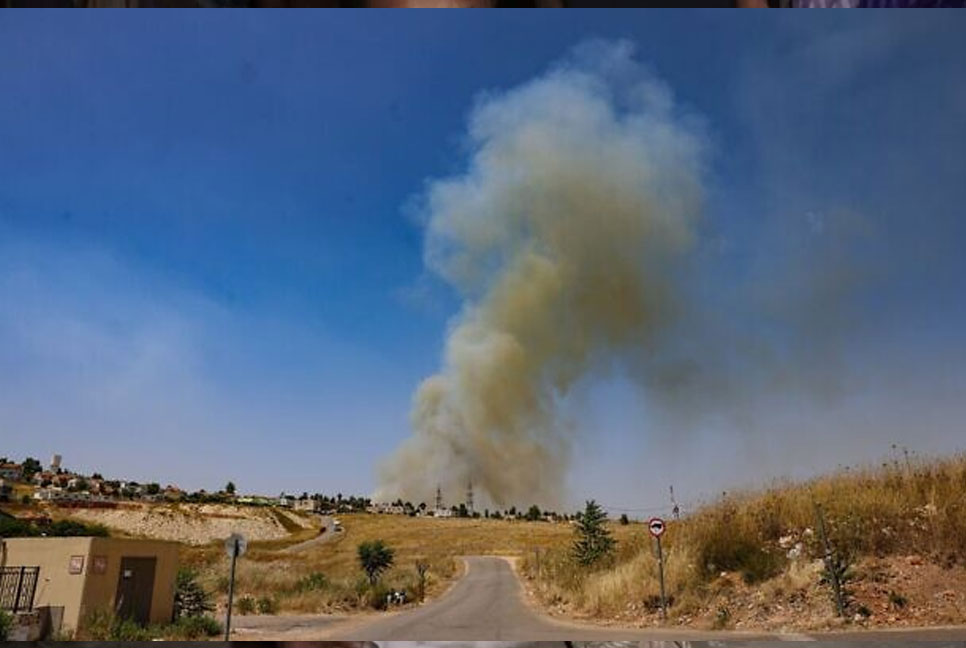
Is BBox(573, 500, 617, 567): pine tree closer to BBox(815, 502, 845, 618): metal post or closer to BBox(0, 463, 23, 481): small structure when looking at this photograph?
BBox(815, 502, 845, 618): metal post

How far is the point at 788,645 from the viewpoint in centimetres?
236

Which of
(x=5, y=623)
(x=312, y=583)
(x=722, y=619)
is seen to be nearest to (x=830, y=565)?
(x=722, y=619)

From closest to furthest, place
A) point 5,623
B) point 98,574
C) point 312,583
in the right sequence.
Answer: point 5,623, point 98,574, point 312,583

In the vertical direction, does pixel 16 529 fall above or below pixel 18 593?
above

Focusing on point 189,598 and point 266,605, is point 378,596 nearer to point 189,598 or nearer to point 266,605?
point 266,605

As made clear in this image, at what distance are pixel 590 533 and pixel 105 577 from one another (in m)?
1.38

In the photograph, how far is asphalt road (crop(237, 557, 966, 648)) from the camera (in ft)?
7.72

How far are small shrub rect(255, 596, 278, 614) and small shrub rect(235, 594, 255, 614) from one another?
2cm

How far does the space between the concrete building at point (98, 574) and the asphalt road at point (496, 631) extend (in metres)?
0.26

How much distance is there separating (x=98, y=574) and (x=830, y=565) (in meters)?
2.05

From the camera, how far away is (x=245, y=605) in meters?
2.41

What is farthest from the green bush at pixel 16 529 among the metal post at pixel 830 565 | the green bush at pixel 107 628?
the metal post at pixel 830 565

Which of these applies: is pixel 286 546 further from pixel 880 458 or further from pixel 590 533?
pixel 880 458

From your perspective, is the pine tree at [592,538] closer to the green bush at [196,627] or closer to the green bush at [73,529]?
the green bush at [196,627]
